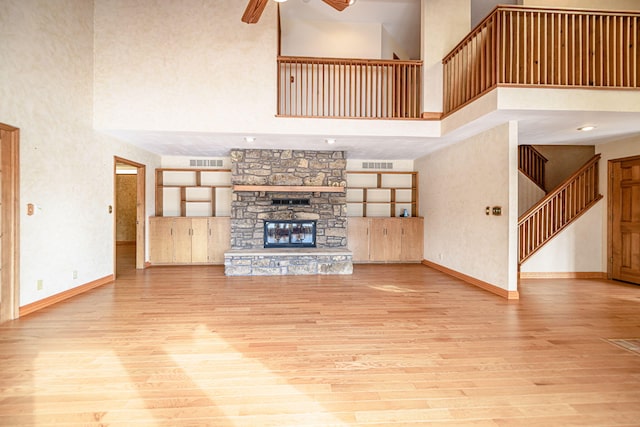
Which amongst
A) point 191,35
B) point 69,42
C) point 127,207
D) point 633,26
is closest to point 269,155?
point 191,35

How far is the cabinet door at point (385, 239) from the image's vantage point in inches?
282

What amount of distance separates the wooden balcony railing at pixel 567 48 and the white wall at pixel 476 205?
2.60 feet

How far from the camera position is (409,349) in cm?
273

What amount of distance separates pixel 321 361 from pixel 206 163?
5.97 metres

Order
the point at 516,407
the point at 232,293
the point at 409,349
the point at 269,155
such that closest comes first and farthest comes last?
the point at 516,407, the point at 409,349, the point at 232,293, the point at 269,155

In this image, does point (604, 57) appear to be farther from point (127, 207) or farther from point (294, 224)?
point (127, 207)

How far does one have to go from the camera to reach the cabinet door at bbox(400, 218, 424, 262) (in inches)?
284

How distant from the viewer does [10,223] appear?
3398 mm

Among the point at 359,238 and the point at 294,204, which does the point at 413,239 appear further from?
the point at 294,204

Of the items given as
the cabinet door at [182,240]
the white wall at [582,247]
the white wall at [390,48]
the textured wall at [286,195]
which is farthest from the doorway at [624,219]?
the cabinet door at [182,240]

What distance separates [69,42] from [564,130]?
7.33 m

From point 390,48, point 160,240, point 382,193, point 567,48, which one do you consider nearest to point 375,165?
point 382,193

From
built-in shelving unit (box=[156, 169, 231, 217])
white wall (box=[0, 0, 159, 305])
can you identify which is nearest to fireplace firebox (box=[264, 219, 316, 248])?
built-in shelving unit (box=[156, 169, 231, 217])

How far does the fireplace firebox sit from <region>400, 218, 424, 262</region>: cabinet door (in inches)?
86.6
